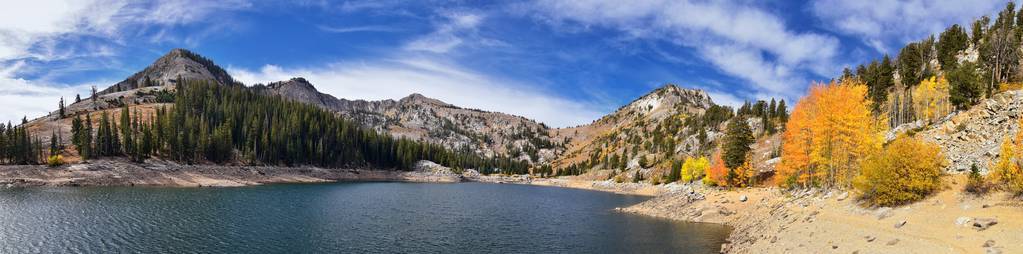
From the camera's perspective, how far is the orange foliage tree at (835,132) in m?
47.4

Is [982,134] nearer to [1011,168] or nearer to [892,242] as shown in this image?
[1011,168]

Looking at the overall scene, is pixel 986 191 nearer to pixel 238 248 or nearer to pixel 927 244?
pixel 927 244

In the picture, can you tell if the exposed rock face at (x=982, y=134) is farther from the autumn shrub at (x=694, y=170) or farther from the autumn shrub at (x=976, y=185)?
the autumn shrub at (x=694, y=170)

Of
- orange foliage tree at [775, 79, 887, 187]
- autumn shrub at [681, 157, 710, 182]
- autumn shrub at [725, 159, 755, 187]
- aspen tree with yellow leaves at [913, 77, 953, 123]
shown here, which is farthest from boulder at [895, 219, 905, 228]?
autumn shrub at [681, 157, 710, 182]

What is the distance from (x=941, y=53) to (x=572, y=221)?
375 ft

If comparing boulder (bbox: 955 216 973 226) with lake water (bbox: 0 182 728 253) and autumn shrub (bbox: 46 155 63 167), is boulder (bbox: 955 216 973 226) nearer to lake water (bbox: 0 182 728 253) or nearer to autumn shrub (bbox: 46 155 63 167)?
lake water (bbox: 0 182 728 253)

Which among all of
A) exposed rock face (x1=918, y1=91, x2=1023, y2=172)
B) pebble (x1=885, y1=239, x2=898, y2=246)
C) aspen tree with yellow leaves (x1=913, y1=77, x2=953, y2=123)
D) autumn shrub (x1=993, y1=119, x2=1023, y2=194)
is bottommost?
pebble (x1=885, y1=239, x2=898, y2=246)

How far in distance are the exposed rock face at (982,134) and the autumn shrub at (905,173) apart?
17.3ft

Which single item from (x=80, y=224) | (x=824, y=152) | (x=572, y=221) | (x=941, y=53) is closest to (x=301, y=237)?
(x=80, y=224)

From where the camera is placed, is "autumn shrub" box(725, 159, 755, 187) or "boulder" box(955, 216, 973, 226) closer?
"boulder" box(955, 216, 973, 226)

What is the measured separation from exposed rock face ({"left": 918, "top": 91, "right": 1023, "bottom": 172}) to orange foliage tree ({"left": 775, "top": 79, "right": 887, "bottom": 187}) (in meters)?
5.61

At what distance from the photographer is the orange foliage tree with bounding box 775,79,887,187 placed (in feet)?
155

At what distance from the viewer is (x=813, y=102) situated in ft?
170

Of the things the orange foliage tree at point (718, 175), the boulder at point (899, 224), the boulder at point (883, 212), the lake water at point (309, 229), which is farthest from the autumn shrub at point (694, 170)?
the boulder at point (899, 224)
